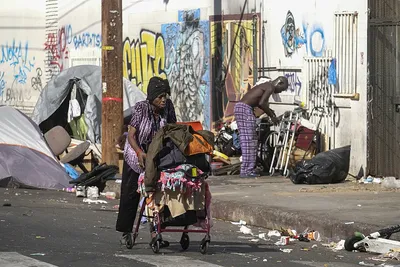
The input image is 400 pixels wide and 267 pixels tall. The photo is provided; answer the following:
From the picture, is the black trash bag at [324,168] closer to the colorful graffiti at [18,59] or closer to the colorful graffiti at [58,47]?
the colorful graffiti at [58,47]

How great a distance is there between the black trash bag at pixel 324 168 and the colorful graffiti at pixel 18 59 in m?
12.1

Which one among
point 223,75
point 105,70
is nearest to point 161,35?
point 223,75

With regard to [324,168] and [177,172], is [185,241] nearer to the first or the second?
[177,172]

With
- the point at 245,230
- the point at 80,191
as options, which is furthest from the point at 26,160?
the point at 245,230

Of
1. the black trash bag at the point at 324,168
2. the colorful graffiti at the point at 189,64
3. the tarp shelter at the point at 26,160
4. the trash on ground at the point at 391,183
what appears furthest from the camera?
the colorful graffiti at the point at 189,64

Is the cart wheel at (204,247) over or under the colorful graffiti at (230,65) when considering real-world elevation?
under

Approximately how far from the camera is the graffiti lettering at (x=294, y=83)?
59.4ft

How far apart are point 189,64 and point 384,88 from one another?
213 inches

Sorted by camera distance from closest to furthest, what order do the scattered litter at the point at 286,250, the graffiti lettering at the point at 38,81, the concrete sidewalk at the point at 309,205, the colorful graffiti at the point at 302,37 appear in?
the scattered litter at the point at 286,250 → the concrete sidewalk at the point at 309,205 → the colorful graffiti at the point at 302,37 → the graffiti lettering at the point at 38,81

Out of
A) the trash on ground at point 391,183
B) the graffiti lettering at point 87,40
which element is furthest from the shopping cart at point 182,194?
the graffiti lettering at point 87,40

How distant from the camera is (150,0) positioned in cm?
2208

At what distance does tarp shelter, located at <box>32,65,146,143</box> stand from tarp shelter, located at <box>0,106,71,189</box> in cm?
266

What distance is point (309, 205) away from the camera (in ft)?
44.8

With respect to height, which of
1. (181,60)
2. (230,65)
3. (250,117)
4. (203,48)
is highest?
(203,48)
